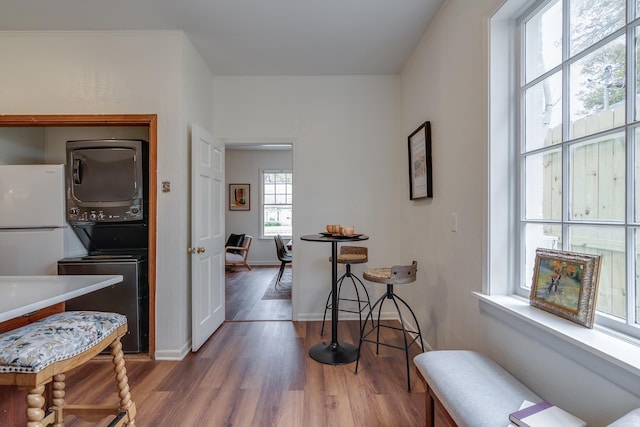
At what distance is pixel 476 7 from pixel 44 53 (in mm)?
3356

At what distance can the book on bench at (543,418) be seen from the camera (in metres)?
0.94

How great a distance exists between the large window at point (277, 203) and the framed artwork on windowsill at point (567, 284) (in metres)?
5.97

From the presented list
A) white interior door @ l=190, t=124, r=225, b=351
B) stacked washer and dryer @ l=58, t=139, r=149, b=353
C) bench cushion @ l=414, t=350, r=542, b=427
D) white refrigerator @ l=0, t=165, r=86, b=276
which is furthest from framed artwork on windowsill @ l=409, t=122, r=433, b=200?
white refrigerator @ l=0, t=165, r=86, b=276

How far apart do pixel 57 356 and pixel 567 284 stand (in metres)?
2.00

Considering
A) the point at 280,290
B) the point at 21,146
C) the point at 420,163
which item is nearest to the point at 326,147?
the point at 420,163

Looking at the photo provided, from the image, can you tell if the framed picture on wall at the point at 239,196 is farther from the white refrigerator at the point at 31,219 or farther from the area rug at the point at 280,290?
the white refrigerator at the point at 31,219

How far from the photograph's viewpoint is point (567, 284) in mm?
1186

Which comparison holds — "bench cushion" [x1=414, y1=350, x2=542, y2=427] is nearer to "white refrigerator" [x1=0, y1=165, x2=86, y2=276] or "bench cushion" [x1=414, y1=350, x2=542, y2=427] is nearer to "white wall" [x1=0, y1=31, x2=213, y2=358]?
"white wall" [x1=0, y1=31, x2=213, y2=358]

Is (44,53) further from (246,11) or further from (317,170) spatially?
(317,170)

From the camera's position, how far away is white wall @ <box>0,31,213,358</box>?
2.46m

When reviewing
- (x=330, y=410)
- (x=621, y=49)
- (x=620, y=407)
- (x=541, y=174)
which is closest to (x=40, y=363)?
(x=330, y=410)

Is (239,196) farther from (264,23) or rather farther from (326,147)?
(264,23)

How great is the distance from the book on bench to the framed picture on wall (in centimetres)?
648

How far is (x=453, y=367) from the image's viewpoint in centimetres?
132
